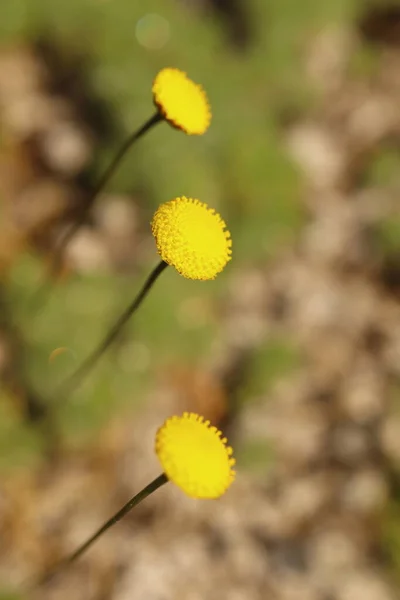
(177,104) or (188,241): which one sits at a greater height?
(177,104)

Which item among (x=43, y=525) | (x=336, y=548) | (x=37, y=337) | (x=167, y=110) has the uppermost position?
(x=167, y=110)

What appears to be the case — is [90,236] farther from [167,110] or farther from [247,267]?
[167,110]

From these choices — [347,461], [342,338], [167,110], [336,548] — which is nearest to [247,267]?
[342,338]

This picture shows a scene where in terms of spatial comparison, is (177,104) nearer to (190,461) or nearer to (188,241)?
(188,241)

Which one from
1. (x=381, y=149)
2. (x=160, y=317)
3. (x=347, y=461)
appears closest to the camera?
(x=347, y=461)

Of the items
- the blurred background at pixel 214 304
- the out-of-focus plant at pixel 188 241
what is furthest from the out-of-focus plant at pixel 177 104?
the blurred background at pixel 214 304

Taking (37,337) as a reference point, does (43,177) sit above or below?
above

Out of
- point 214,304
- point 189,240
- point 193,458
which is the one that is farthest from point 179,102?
point 214,304

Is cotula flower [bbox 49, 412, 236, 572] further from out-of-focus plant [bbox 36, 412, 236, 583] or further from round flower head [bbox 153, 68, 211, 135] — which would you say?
round flower head [bbox 153, 68, 211, 135]
